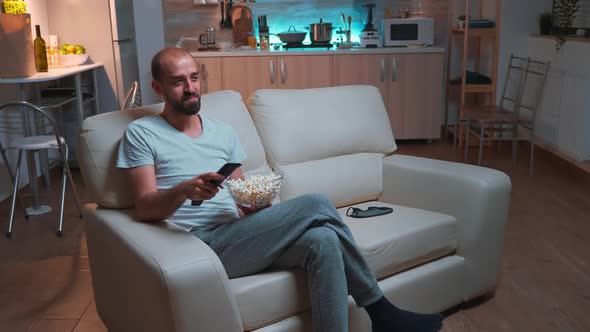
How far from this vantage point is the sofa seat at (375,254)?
6.07 ft

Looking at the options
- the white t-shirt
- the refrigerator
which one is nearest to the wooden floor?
the white t-shirt

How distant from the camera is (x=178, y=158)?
2.04m

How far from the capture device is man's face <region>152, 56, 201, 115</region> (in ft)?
6.70

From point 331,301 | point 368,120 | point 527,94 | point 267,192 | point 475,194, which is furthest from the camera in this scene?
point 527,94

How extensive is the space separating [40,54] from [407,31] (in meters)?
3.26

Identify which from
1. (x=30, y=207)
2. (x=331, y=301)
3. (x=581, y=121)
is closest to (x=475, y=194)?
(x=331, y=301)

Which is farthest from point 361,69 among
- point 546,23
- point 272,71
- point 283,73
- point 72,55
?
point 72,55

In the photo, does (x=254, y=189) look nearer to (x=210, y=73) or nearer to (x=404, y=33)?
(x=210, y=73)

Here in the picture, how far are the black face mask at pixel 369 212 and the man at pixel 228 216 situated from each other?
20.1 inches

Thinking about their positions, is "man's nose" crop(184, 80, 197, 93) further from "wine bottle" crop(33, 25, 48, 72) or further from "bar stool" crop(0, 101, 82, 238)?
"wine bottle" crop(33, 25, 48, 72)

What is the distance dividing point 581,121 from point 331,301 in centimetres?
337

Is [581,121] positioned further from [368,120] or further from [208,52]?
[208,52]

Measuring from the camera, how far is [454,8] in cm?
600

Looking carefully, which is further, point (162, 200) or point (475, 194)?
point (475, 194)
